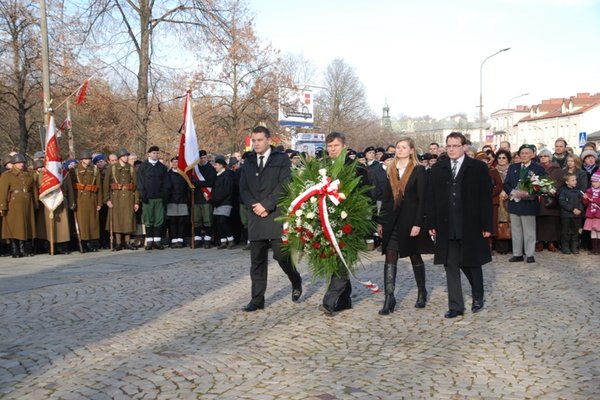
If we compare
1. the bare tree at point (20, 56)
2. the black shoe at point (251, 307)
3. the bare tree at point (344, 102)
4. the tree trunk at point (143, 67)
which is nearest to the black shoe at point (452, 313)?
the black shoe at point (251, 307)

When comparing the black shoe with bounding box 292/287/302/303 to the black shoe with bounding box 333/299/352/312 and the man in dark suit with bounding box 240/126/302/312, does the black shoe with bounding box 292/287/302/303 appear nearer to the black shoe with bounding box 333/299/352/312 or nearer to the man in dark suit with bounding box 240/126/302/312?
the man in dark suit with bounding box 240/126/302/312

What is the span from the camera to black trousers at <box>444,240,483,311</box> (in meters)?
7.92

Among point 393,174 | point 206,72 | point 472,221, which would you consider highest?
point 206,72

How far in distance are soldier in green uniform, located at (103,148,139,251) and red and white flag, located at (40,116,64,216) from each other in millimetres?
1171

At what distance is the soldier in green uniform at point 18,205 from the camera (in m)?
14.1

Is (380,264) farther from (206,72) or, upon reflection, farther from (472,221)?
(206,72)

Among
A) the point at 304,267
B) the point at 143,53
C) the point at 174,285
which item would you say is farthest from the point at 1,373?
the point at 143,53

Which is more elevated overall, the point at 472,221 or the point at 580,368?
the point at 472,221

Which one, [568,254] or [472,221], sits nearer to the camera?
[472,221]

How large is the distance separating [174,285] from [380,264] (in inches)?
154

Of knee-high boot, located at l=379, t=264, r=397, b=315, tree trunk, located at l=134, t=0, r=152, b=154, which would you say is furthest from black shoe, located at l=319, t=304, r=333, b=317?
tree trunk, located at l=134, t=0, r=152, b=154

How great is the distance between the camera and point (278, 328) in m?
7.38

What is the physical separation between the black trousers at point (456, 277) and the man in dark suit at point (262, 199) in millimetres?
1915

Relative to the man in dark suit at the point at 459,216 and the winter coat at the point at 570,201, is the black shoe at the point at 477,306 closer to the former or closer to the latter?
the man in dark suit at the point at 459,216
